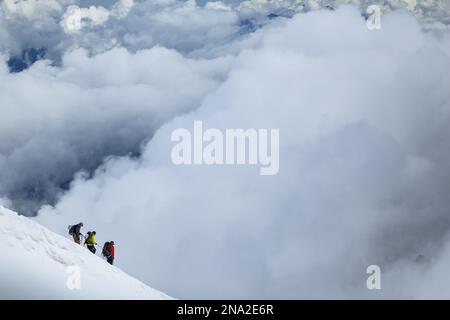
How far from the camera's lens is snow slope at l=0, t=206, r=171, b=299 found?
44.6 feet

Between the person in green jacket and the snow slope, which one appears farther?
the person in green jacket

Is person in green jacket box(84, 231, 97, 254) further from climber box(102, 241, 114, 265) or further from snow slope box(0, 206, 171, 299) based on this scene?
snow slope box(0, 206, 171, 299)

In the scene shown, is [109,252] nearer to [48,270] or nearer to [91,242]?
[91,242]

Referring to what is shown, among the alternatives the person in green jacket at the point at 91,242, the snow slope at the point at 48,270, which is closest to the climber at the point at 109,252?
the person in green jacket at the point at 91,242

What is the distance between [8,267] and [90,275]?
10.9ft

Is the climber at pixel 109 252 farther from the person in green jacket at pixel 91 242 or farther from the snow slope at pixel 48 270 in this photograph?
the snow slope at pixel 48 270

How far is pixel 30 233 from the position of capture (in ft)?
56.9

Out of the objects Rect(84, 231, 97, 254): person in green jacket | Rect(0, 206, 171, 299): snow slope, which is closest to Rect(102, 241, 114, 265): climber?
Rect(84, 231, 97, 254): person in green jacket

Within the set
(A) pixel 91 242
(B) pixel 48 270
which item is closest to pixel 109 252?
(A) pixel 91 242

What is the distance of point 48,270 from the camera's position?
1504 cm
